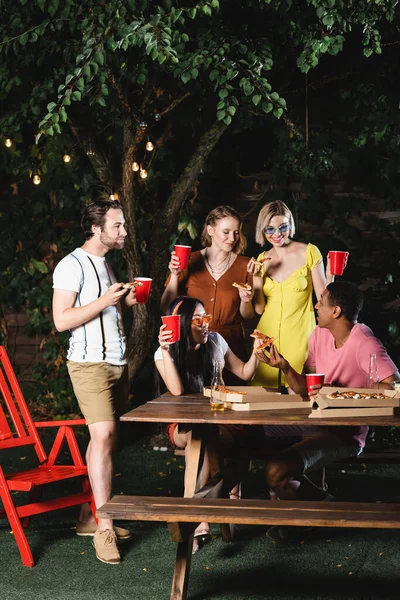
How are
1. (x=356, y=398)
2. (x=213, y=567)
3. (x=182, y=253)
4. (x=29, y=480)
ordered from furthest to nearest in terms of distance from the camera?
(x=182, y=253) < (x=29, y=480) < (x=213, y=567) < (x=356, y=398)

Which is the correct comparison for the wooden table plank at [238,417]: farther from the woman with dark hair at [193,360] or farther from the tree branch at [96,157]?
the tree branch at [96,157]

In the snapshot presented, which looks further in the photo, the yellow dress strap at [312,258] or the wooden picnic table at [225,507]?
the yellow dress strap at [312,258]

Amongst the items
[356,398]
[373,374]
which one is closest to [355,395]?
[356,398]

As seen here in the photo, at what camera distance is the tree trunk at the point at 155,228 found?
6746 mm

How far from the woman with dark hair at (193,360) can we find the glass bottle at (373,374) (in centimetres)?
58

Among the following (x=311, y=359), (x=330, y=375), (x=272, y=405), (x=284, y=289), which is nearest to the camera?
(x=272, y=405)

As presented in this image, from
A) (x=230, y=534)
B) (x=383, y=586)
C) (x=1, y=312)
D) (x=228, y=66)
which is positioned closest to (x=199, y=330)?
(x=230, y=534)

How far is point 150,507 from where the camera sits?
335 cm

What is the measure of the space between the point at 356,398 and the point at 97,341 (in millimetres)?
1347

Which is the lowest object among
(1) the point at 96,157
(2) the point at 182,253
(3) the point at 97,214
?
(2) the point at 182,253

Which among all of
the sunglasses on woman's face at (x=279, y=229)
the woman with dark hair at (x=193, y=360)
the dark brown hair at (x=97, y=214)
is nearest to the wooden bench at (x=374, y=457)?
the woman with dark hair at (x=193, y=360)

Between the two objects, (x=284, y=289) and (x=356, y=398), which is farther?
(x=284, y=289)

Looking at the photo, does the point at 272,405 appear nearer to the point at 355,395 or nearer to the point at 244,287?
the point at 355,395

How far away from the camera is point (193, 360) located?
4.46 meters
